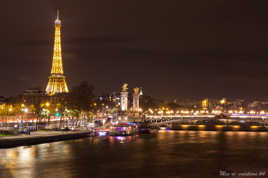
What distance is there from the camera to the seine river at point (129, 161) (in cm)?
3186

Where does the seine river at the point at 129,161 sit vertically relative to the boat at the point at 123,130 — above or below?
below

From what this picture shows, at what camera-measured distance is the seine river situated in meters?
31.9

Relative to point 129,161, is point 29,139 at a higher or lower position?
higher

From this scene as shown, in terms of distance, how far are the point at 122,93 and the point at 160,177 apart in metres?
108

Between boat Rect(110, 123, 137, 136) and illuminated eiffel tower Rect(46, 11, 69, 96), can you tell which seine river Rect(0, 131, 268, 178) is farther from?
illuminated eiffel tower Rect(46, 11, 69, 96)

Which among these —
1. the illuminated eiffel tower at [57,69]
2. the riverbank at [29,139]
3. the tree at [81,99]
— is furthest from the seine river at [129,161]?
the illuminated eiffel tower at [57,69]

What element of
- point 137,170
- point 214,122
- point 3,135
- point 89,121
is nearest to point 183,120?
point 214,122

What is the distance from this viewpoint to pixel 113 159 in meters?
39.5

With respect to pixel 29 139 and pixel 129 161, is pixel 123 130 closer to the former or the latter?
pixel 29 139

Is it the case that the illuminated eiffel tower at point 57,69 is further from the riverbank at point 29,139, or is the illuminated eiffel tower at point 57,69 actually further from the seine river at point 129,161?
the seine river at point 129,161

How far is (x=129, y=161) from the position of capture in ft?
127

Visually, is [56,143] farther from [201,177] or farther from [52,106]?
[52,106]

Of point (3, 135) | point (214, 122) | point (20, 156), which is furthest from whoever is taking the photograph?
point (214, 122)

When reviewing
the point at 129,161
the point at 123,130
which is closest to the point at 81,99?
the point at 123,130
